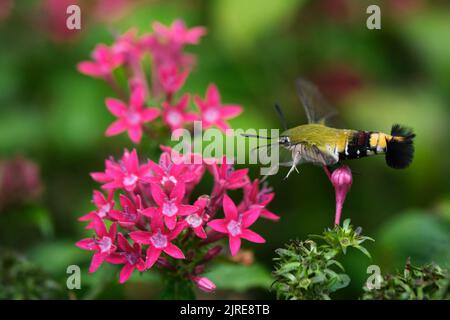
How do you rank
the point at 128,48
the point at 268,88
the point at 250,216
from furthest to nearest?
the point at 268,88 < the point at 128,48 < the point at 250,216

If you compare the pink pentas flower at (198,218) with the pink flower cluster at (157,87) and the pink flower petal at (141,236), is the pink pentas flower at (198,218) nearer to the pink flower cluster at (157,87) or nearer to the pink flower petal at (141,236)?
the pink flower petal at (141,236)

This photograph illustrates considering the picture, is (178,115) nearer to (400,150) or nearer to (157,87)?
(157,87)

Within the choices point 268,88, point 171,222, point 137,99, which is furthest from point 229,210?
point 268,88

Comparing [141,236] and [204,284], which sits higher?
[141,236]

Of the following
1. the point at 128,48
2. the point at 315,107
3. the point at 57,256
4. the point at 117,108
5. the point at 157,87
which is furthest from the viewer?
the point at 57,256

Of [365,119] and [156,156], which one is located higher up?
[365,119]

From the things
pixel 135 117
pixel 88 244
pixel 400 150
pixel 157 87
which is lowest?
pixel 88 244
